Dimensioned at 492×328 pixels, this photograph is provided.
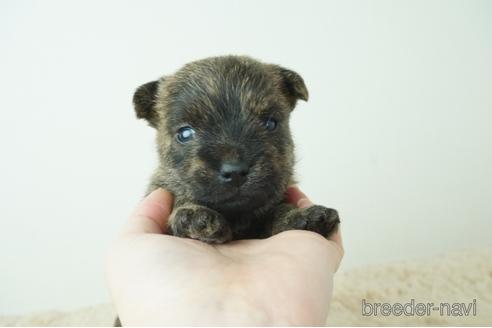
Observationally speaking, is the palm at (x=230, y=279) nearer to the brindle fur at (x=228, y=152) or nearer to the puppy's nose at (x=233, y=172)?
the brindle fur at (x=228, y=152)

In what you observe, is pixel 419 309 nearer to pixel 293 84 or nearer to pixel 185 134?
pixel 293 84

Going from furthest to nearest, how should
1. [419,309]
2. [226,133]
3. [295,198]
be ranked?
[419,309] < [295,198] < [226,133]

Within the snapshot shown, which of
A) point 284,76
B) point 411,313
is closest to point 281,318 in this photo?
point 284,76

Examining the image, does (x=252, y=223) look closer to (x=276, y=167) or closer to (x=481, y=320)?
(x=276, y=167)

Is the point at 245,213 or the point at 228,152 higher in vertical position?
the point at 228,152

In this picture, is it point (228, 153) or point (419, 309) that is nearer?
point (228, 153)

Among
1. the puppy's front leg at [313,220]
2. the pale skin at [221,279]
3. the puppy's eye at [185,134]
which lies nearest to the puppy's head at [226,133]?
the puppy's eye at [185,134]

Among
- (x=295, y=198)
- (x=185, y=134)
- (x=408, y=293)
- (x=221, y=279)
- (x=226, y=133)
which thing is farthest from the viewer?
(x=408, y=293)

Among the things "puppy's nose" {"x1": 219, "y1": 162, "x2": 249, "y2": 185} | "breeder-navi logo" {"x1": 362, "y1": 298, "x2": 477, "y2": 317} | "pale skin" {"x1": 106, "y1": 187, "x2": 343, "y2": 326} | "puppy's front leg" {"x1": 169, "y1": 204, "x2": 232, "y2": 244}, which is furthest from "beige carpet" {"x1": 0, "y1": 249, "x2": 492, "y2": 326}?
"puppy's nose" {"x1": 219, "y1": 162, "x2": 249, "y2": 185}

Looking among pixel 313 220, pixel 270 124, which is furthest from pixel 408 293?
pixel 270 124
